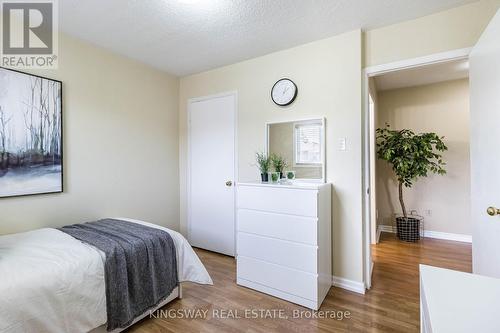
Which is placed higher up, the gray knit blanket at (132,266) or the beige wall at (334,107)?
the beige wall at (334,107)

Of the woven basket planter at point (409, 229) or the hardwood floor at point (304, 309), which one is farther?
the woven basket planter at point (409, 229)

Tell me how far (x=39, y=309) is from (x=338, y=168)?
2.36 meters

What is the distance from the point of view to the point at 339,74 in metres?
2.31

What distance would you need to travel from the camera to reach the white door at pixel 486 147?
1.35 m

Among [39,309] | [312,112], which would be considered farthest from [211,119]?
[39,309]

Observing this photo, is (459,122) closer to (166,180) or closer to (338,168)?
(338,168)

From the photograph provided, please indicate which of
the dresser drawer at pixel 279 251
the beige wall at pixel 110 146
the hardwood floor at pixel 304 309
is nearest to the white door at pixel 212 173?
the beige wall at pixel 110 146

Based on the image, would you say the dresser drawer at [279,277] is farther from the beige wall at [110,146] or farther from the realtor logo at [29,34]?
the realtor logo at [29,34]

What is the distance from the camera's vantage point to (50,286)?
1329mm

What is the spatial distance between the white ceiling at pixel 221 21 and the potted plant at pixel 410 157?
1.88 meters

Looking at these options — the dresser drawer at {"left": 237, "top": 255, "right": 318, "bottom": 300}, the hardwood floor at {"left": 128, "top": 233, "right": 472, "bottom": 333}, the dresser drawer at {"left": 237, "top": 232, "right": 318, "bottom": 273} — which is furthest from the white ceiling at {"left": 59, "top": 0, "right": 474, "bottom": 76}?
the hardwood floor at {"left": 128, "top": 233, "right": 472, "bottom": 333}

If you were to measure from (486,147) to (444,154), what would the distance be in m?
2.76

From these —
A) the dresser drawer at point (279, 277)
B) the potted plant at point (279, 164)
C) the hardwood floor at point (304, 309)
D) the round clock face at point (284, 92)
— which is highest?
the round clock face at point (284, 92)

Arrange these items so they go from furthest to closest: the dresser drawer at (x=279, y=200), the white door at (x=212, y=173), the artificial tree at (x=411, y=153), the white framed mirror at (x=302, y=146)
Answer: the artificial tree at (x=411, y=153)
the white door at (x=212, y=173)
the white framed mirror at (x=302, y=146)
the dresser drawer at (x=279, y=200)
